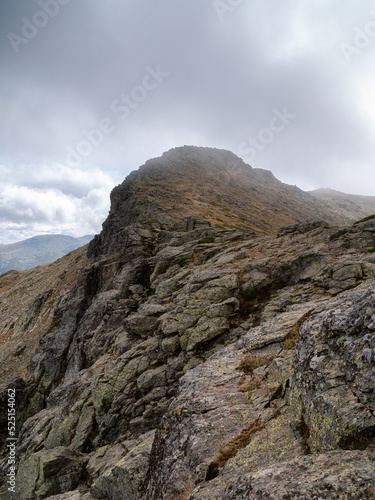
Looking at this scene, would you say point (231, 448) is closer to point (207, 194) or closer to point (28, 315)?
point (28, 315)

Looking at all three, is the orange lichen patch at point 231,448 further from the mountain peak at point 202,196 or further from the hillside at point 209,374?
the mountain peak at point 202,196

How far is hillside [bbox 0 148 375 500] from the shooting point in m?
6.49

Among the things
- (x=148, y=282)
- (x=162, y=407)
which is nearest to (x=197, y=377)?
(x=162, y=407)

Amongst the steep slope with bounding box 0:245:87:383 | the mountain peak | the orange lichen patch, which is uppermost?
the mountain peak

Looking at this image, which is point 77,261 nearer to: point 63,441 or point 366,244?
point 63,441

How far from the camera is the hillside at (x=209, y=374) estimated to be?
649 centimetres

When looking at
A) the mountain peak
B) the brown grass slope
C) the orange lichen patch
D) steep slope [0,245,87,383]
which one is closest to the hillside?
the orange lichen patch

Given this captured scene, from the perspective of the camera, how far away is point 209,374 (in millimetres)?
11820

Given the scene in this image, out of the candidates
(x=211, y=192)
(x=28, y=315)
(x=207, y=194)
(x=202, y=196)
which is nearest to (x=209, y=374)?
(x=28, y=315)

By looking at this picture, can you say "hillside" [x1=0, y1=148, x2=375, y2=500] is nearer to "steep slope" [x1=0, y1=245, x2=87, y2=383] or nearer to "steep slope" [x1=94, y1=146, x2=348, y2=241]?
"steep slope" [x1=0, y1=245, x2=87, y2=383]

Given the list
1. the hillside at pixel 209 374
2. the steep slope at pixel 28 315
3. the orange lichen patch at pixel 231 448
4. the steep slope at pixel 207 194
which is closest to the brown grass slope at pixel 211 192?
the steep slope at pixel 207 194

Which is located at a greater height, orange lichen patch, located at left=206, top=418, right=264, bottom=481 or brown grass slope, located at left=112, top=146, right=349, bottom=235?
brown grass slope, located at left=112, top=146, right=349, bottom=235

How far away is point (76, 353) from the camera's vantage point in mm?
29375

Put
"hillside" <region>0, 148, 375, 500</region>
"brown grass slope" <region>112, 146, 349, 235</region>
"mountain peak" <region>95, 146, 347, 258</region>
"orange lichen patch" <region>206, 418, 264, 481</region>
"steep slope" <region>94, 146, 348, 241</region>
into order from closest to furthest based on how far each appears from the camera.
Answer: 1. "hillside" <region>0, 148, 375, 500</region>
2. "orange lichen patch" <region>206, 418, 264, 481</region>
3. "mountain peak" <region>95, 146, 347, 258</region>
4. "steep slope" <region>94, 146, 348, 241</region>
5. "brown grass slope" <region>112, 146, 349, 235</region>
